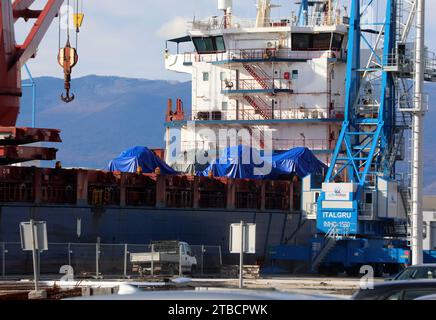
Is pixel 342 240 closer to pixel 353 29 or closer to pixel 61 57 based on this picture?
pixel 353 29

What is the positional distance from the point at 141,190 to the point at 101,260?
8.63 metres

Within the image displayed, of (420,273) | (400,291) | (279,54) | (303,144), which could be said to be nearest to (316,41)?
(279,54)

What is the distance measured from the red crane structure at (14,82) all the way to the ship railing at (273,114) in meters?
26.6

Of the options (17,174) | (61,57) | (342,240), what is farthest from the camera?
(342,240)

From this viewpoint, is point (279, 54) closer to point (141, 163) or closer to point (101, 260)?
point (141, 163)

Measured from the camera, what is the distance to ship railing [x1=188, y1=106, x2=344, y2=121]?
206ft

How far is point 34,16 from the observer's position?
3788cm

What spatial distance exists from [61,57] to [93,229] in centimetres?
1519

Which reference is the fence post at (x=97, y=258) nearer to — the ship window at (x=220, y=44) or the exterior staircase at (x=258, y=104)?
the exterior staircase at (x=258, y=104)

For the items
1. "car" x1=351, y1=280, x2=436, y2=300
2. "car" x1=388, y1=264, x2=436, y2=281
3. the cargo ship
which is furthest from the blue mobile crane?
"car" x1=351, y1=280, x2=436, y2=300

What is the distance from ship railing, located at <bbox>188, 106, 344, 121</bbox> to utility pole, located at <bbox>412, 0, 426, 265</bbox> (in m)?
16.9

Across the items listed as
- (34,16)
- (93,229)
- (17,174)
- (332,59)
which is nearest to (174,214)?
(93,229)
